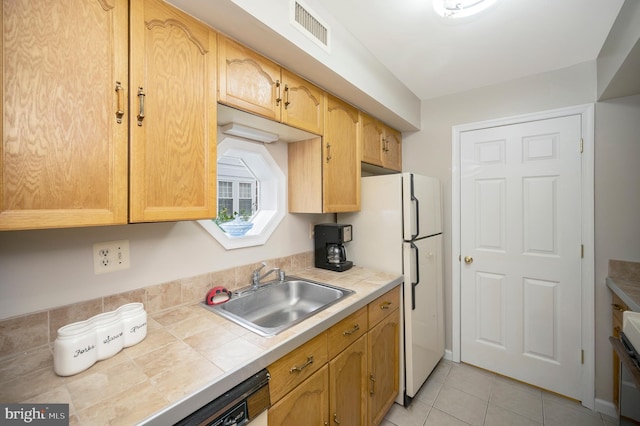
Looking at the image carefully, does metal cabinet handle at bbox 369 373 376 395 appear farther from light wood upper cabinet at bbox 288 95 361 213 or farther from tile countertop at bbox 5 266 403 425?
light wood upper cabinet at bbox 288 95 361 213

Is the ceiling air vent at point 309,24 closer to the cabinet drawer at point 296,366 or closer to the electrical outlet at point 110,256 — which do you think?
the electrical outlet at point 110,256

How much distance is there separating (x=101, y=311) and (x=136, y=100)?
33.4 inches

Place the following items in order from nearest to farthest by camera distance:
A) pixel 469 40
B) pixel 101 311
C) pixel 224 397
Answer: pixel 224 397
pixel 101 311
pixel 469 40

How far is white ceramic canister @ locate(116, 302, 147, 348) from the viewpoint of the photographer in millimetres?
925

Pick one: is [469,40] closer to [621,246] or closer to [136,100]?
[621,246]

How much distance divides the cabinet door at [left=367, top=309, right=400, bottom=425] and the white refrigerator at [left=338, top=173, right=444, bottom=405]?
9 cm

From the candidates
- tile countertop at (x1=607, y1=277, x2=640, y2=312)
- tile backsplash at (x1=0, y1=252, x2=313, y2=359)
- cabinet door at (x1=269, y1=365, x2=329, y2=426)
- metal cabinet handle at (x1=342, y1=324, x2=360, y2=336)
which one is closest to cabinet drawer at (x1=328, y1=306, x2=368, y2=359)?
metal cabinet handle at (x1=342, y1=324, x2=360, y2=336)

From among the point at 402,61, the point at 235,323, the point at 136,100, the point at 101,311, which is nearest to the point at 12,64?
the point at 136,100

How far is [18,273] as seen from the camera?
90 cm

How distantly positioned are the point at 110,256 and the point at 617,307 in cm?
290

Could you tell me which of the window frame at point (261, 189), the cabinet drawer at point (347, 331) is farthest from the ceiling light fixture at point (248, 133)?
the cabinet drawer at point (347, 331)

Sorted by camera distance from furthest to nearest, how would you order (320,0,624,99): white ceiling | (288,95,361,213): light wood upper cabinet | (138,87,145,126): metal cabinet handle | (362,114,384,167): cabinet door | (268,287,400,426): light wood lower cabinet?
(362,114,384,167): cabinet door < (288,95,361,213): light wood upper cabinet < (320,0,624,99): white ceiling < (268,287,400,426): light wood lower cabinet < (138,87,145,126): metal cabinet handle

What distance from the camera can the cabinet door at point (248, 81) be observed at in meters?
1.15

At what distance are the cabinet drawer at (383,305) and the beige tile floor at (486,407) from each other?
29.4 inches
